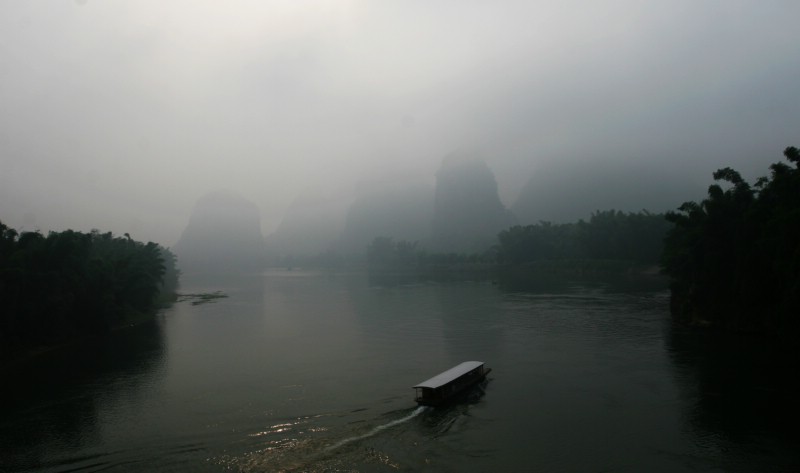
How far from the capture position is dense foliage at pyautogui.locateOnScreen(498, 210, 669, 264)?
61.7 m

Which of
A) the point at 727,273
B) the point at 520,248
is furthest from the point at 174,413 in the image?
the point at 520,248

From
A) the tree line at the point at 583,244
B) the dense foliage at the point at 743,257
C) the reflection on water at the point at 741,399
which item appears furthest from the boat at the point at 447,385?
the tree line at the point at 583,244

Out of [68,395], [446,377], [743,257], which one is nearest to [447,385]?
[446,377]

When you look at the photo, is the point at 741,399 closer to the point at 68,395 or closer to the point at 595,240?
the point at 68,395

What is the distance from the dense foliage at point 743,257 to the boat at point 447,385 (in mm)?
9361

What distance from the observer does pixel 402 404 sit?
13102mm

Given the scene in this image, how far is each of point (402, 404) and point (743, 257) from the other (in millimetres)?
15568

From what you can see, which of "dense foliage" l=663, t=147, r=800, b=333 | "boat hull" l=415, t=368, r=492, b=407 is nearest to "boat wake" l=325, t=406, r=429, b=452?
"boat hull" l=415, t=368, r=492, b=407

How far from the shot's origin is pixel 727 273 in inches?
862

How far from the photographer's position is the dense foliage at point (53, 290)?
784 inches

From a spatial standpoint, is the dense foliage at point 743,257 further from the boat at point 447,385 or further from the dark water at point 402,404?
the boat at point 447,385

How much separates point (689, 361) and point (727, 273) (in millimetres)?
7136

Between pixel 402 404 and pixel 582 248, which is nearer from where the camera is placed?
pixel 402 404

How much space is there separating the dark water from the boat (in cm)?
29
